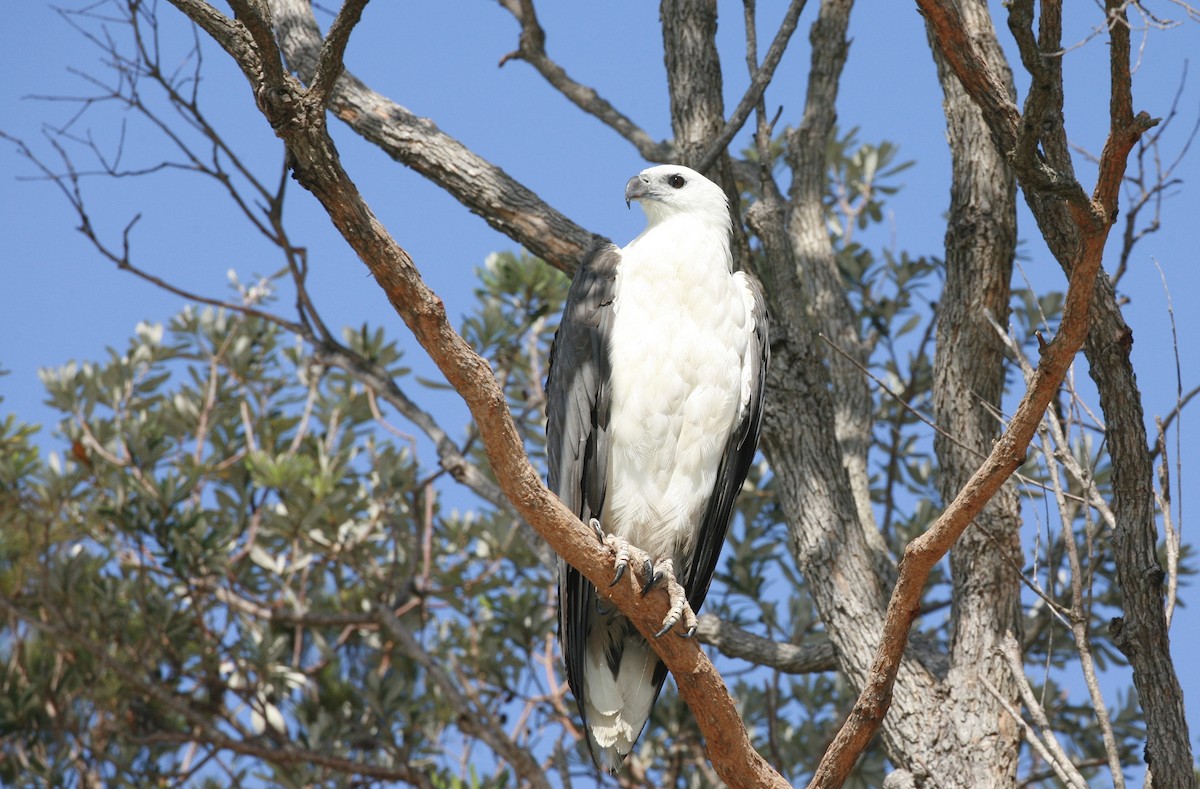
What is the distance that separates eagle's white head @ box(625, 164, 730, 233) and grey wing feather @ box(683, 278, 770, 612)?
0.43m

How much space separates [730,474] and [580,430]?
584 millimetres

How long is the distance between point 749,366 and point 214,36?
203cm

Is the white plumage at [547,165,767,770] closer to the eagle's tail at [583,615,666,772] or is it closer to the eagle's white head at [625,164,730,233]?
the eagle's tail at [583,615,666,772]

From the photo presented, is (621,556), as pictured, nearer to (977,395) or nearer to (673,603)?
(673,603)

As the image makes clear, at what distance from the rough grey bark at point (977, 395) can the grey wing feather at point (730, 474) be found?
642 mm

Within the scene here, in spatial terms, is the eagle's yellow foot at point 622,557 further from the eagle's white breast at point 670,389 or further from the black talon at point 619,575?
the eagle's white breast at point 670,389

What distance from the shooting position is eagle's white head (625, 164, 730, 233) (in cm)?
451

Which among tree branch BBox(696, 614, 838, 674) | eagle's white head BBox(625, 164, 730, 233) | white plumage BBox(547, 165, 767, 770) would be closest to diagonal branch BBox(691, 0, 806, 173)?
eagle's white head BBox(625, 164, 730, 233)

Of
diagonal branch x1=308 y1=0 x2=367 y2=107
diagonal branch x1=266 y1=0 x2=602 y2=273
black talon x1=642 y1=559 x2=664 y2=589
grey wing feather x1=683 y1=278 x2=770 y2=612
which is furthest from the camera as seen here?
diagonal branch x1=266 y1=0 x2=602 y2=273

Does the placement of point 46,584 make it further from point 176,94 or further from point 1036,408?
point 1036,408

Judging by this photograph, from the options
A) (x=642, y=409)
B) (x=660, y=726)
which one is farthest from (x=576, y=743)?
(x=642, y=409)

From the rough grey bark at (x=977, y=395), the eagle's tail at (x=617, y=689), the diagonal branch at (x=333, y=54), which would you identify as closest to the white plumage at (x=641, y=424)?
the eagle's tail at (x=617, y=689)

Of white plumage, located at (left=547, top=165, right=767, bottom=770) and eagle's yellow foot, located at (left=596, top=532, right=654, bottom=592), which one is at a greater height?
white plumage, located at (left=547, top=165, right=767, bottom=770)

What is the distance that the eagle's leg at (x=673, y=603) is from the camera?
3344mm
